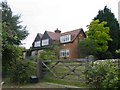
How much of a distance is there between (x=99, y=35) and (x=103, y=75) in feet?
86.8

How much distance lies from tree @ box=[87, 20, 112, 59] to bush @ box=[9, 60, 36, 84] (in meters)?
22.3

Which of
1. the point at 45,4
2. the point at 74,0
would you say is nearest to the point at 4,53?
the point at 45,4

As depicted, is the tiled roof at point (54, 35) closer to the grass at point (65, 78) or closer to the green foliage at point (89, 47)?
the green foliage at point (89, 47)

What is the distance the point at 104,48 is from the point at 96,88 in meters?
26.2

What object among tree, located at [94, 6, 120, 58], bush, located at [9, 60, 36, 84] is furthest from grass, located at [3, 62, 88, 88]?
tree, located at [94, 6, 120, 58]

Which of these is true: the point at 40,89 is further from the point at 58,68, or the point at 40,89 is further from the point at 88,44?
the point at 88,44

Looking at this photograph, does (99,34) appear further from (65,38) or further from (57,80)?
(57,80)

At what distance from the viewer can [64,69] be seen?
40.2 feet

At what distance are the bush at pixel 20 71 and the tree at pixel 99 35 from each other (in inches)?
880

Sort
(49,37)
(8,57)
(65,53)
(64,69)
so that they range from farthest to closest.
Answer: (49,37)
(65,53)
(8,57)
(64,69)

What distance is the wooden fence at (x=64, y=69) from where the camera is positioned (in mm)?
10609

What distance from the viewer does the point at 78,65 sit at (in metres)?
10.7

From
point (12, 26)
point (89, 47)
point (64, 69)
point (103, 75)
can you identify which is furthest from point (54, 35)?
point (103, 75)

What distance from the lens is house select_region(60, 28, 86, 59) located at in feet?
130
